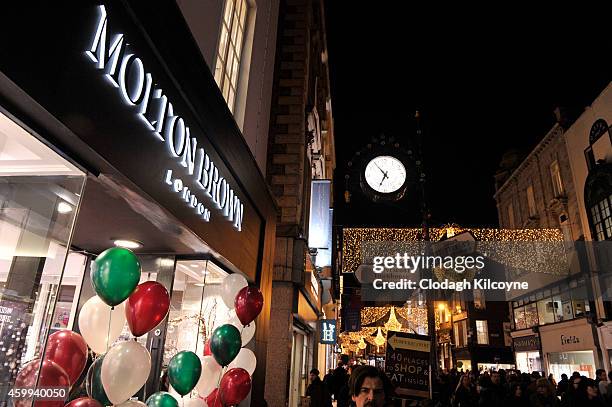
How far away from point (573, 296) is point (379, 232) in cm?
1297

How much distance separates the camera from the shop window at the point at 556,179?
21.1 meters

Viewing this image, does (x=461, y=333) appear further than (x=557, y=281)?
Yes

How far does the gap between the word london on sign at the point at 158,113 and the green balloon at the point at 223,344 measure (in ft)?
4.28

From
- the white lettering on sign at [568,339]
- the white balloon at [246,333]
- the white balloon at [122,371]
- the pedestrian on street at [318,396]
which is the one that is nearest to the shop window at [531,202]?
the white lettering on sign at [568,339]

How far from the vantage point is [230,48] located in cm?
652

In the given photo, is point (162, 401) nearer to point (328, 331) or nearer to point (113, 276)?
point (113, 276)

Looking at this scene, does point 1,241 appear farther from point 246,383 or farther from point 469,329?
point 469,329

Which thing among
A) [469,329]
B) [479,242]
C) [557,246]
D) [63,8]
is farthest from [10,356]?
[469,329]

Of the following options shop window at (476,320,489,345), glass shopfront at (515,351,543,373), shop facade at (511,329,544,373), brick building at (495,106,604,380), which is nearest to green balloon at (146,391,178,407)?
brick building at (495,106,604,380)

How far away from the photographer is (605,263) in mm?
17734

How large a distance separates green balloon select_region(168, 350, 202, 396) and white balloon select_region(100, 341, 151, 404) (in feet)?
2.47

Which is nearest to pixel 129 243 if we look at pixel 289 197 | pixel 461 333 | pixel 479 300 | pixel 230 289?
pixel 230 289

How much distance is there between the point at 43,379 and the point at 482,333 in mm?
35119

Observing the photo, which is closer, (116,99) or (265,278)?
(116,99)
